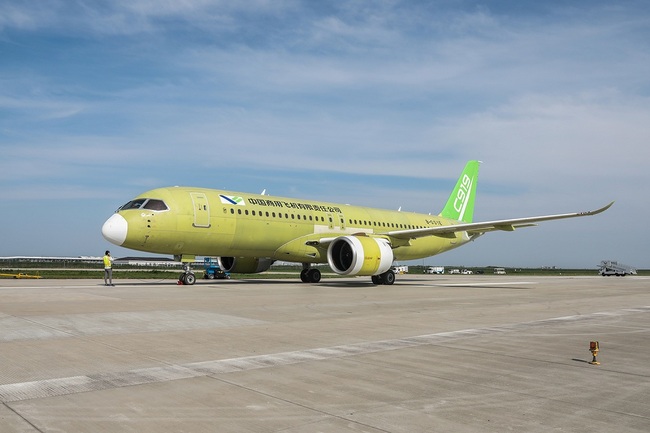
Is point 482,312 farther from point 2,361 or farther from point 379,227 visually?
point 379,227

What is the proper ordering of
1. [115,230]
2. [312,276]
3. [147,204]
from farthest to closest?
[312,276]
[147,204]
[115,230]

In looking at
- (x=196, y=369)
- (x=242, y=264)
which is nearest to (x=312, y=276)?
(x=242, y=264)

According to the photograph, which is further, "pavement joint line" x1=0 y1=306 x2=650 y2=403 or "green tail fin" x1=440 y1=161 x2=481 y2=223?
"green tail fin" x1=440 y1=161 x2=481 y2=223

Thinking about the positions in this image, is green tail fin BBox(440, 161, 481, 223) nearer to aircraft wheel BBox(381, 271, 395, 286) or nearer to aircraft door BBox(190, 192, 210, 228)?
aircraft wheel BBox(381, 271, 395, 286)

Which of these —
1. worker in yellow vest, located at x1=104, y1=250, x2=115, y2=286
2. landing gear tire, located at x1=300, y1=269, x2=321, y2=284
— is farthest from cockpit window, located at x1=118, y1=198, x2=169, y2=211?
landing gear tire, located at x1=300, y1=269, x2=321, y2=284

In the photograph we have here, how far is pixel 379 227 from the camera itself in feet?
104

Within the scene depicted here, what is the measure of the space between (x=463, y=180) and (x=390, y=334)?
30.7 metres

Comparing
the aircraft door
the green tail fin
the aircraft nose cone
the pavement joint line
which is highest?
Answer: the green tail fin

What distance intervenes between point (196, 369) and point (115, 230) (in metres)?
16.2

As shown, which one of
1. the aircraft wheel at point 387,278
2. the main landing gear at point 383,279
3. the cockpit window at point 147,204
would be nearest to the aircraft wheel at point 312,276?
the main landing gear at point 383,279

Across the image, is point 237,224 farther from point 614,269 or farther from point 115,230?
point 614,269

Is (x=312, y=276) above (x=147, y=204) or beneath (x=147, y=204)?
beneath

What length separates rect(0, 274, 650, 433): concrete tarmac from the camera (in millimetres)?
4773

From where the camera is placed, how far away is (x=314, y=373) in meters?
6.56
